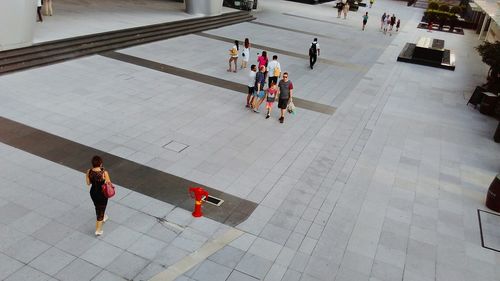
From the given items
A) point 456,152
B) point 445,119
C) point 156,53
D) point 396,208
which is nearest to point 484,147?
point 456,152

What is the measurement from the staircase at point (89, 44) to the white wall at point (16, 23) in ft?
0.98

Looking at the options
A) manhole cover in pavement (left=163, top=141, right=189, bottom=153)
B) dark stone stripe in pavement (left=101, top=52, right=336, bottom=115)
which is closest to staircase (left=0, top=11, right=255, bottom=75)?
dark stone stripe in pavement (left=101, top=52, right=336, bottom=115)

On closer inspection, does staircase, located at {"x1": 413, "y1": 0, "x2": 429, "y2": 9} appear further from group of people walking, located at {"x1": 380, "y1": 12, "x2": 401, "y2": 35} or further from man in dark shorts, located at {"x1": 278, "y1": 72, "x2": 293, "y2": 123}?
man in dark shorts, located at {"x1": 278, "y1": 72, "x2": 293, "y2": 123}

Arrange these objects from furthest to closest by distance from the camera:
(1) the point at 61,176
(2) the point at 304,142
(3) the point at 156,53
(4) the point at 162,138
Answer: (3) the point at 156,53 < (2) the point at 304,142 < (4) the point at 162,138 < (1) the point at 61,176

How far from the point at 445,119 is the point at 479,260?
8832mm

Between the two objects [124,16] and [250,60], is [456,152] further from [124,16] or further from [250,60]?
[124,16]

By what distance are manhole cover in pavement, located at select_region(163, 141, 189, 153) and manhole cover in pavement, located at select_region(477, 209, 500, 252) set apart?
23.9 feet

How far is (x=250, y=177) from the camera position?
1003cm

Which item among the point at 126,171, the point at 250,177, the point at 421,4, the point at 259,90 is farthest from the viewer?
the point at 421,4

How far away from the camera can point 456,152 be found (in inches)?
508

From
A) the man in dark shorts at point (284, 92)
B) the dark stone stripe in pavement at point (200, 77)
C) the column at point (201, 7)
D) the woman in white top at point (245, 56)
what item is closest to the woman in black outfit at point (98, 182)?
the man in dark shorts at point (284, 92)

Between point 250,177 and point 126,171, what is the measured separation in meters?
2.91

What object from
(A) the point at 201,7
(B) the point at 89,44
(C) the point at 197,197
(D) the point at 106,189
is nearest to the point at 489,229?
(C) the point at 197,197

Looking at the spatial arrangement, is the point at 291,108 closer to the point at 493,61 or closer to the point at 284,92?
the point at 284,92
